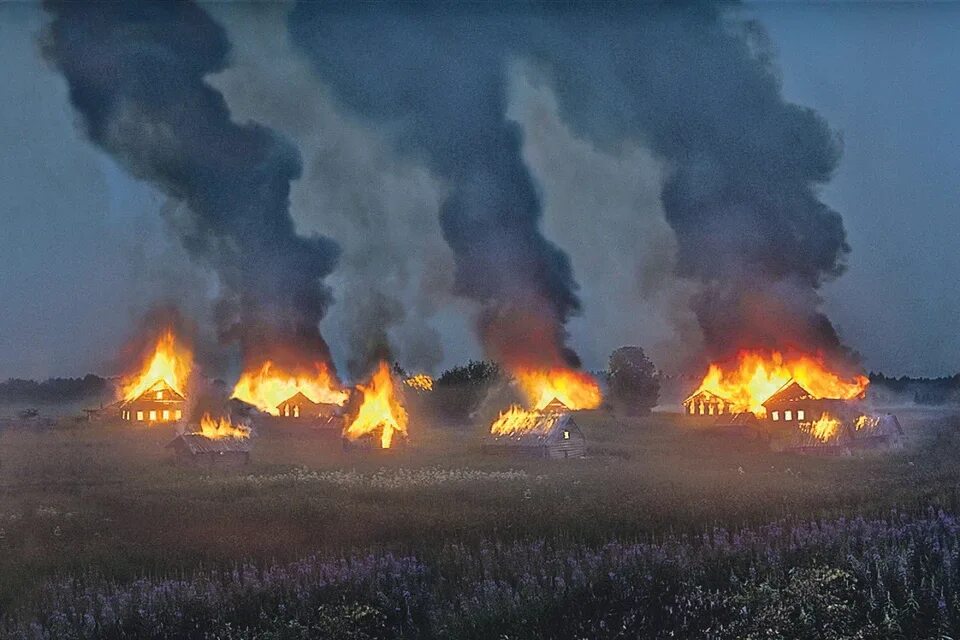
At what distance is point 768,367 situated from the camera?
625 centimetres

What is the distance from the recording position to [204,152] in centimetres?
592

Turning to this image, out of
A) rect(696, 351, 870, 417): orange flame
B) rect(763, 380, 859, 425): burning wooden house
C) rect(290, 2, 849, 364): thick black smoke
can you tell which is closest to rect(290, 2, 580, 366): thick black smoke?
rect(290, 2, 849, 364): thick black smoke

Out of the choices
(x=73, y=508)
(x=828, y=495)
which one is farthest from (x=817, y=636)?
(x=73, y=508)

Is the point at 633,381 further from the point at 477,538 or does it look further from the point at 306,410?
the point at 306,410

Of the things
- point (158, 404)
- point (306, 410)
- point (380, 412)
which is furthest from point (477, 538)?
point (158, 404)

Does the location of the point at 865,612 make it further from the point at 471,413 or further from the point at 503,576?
the point at 471,413

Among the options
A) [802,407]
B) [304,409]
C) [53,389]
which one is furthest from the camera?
[802,407]

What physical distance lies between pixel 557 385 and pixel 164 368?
2556 mm

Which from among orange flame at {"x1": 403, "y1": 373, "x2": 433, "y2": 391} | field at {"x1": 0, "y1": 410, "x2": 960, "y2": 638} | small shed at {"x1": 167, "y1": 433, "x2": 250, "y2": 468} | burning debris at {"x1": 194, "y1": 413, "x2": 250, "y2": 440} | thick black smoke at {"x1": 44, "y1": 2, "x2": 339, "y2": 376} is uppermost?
thick black smoke at {"x1": 44, "y1": 2, "x2": 339, "y2": 376}

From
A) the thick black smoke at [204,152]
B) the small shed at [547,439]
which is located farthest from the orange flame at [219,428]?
the small shed at [547,439]

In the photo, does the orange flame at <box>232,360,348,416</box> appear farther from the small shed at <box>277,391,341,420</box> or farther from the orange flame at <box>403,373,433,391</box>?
the orange flame at <box>403,373,433,391</box>

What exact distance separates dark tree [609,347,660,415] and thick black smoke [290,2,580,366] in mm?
325

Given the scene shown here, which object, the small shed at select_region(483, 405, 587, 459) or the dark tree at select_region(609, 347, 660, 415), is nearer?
the small shed at select_region(483, 405, 587, 459)

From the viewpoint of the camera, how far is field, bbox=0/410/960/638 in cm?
462
